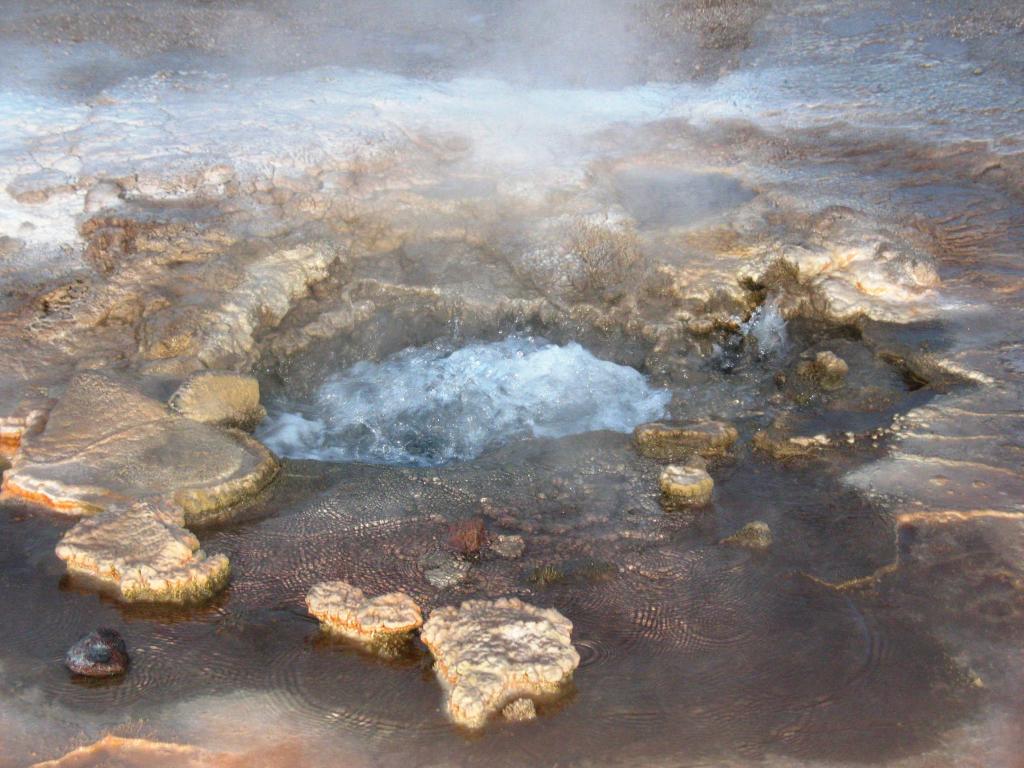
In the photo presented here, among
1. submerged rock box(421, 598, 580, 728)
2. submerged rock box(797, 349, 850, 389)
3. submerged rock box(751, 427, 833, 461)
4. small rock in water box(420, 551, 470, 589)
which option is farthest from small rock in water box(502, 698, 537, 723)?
submerged rock box(797, 349, 850, 389)

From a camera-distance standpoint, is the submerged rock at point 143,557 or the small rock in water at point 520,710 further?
the submerged rock at point 143,557

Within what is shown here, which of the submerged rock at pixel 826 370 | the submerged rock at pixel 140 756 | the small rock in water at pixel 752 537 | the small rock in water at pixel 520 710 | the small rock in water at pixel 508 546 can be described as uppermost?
the submerged rock at pixel 826 370

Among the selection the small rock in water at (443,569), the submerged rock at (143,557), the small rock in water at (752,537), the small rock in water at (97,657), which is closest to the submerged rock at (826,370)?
the small rock in water at (752,537)

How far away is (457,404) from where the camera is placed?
12.7 feet

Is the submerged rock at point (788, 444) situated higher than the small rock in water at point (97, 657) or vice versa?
the submerged rock at point (788, 444)

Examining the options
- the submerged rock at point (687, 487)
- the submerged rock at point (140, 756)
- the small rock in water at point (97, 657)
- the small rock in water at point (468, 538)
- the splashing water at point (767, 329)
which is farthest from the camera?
the splashing water at point (767, 329)

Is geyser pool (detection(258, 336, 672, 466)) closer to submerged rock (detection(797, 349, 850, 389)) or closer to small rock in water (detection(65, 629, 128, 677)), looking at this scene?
A: submerged rock (detection(797, 349, 850, 389))

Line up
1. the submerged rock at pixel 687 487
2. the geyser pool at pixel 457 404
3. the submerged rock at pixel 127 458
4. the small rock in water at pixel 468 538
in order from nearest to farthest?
1. the small rock in water at pixel 468 538
2. the submerged rock at pixel 127 458
3. the submerged rock at pixel 687 487
4. the geyser pool at pixel 457 404

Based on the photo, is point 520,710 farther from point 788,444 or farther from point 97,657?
point 788,444

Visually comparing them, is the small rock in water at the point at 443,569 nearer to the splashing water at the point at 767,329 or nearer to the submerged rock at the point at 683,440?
the submerged rock at the point at 683,440

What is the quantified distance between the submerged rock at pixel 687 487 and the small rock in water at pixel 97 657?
1.69 meters

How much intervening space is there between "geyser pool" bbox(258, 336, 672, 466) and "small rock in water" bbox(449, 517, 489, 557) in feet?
2.75

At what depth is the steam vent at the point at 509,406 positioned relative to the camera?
2.15 m

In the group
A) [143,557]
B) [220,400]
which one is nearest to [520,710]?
[143,557]
